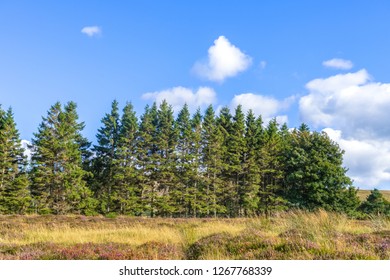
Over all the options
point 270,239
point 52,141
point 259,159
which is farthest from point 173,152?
point 270,239

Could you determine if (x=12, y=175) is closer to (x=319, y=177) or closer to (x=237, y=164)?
(x=237, y=164)

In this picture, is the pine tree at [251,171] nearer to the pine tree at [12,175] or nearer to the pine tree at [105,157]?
the pine tree at [105,157]

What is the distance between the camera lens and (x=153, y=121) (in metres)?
59.1

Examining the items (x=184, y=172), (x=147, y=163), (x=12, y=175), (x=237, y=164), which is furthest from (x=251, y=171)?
(x=12, y=175)

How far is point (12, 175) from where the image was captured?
45.6 m

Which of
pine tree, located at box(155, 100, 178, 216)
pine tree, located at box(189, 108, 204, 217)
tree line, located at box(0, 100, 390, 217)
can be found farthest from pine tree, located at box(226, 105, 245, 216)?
pine tree, located at box(155, 100, 178, 216)

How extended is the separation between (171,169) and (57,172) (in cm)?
1563

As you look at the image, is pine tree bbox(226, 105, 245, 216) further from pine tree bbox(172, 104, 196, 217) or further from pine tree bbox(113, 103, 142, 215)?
pine tree bbox(113, 103, 142, 215)

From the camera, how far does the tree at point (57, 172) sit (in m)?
45.9

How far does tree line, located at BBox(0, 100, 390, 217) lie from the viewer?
44.9 metres

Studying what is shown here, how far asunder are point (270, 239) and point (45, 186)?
42502mm

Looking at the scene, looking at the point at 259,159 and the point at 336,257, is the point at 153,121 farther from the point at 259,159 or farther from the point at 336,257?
the point at 336,257

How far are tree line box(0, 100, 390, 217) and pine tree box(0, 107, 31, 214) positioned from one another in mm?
118

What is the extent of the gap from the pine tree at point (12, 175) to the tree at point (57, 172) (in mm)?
1491
